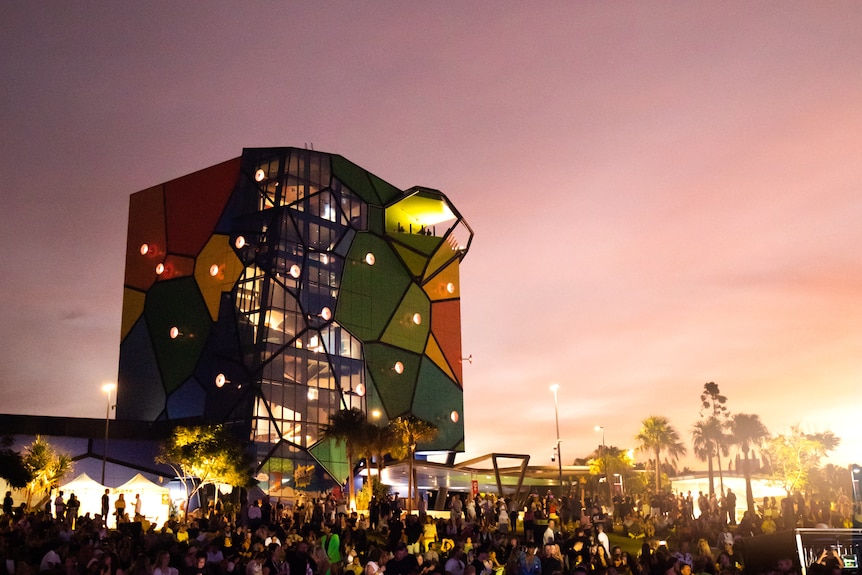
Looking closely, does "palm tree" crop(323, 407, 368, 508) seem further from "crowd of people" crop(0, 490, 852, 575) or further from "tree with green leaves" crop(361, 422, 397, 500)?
"crowd of people" crop(0, 490, 852, 575)

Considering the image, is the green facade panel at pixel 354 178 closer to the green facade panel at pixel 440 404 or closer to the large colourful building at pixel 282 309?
the large colourful building at pixel 282 309

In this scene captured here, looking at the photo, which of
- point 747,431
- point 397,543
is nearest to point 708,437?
point 747,431

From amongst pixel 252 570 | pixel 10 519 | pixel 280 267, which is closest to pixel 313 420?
pixel 280 267

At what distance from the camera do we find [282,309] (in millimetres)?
57406

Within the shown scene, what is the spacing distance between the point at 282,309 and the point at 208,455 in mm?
12777

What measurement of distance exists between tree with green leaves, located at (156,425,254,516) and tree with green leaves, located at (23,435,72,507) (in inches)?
211

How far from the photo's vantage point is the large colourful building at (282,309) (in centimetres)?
5638

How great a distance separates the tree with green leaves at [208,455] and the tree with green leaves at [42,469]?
5361mm

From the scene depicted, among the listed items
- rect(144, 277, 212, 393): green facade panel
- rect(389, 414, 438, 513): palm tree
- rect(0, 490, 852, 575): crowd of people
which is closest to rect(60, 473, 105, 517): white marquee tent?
rect(0, 490, 852, 575): crowd of people

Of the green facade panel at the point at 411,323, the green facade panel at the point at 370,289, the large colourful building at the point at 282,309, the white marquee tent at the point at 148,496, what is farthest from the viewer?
the green facade panel at the point at 411,323

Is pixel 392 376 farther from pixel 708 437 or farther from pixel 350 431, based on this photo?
pixel 708 437

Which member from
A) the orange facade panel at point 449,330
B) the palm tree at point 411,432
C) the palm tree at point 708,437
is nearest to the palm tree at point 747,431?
the palm tree at point 708,437

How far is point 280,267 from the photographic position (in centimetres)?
5775

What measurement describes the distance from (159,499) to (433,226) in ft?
136
